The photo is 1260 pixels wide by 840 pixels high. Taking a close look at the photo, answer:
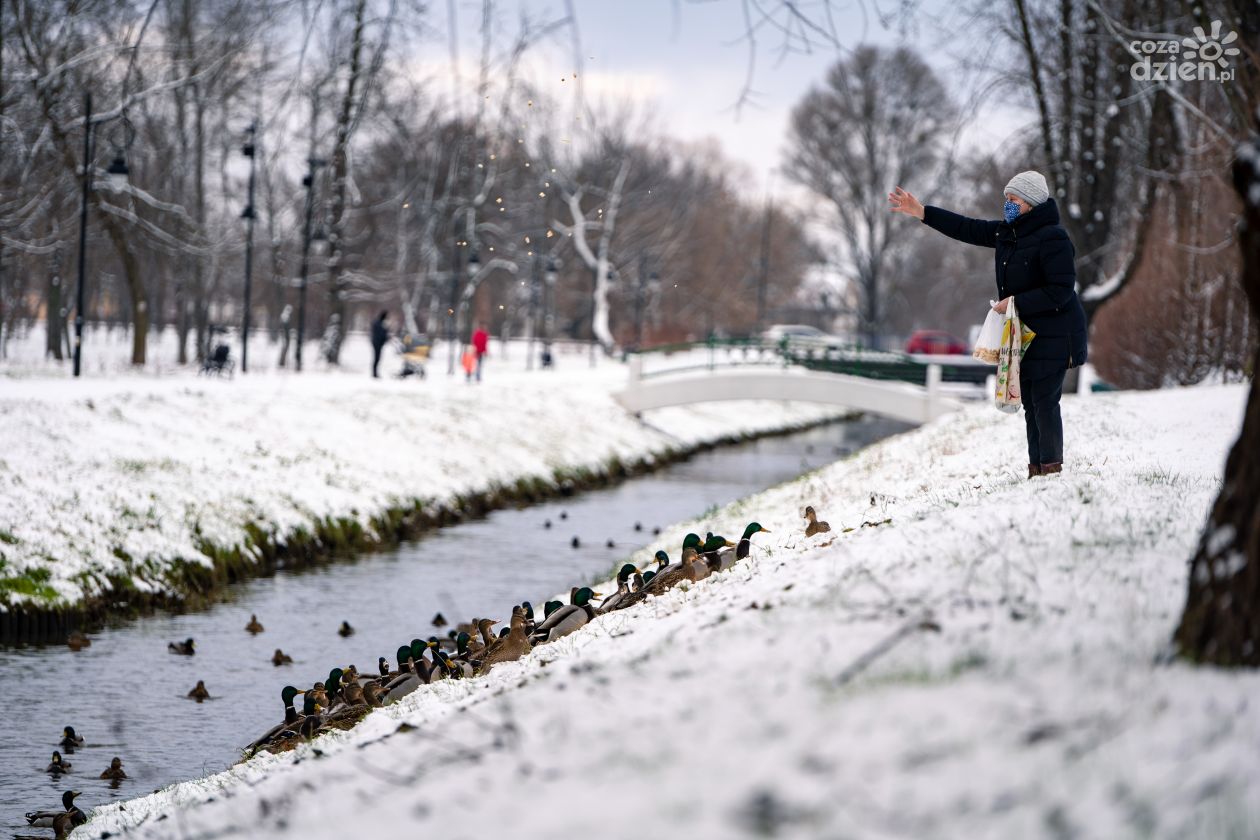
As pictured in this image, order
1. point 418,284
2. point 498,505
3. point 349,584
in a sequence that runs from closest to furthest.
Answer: point 349,584 < point 498,505 < point 418,284

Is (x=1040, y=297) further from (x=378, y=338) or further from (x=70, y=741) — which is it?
(x=378, y=338)

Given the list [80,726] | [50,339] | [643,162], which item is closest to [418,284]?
[643,162]

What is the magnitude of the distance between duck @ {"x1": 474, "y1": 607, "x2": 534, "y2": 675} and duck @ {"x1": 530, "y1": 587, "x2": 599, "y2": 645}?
123mm

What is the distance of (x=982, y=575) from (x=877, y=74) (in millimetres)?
55965

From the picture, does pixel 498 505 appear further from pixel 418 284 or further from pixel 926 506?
pixel 418 284

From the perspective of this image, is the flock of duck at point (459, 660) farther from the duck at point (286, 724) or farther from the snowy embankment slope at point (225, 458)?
the snowy embankment slope at point (225, 458)

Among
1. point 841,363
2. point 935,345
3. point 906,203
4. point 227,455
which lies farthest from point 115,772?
point 935,345

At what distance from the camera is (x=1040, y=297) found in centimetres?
792

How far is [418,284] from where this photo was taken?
54500 millimetres

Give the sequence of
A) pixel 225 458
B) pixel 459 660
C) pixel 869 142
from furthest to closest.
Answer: pixel 869 142 → pixel 225 458 → pixel 459 660

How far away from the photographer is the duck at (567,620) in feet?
27.1

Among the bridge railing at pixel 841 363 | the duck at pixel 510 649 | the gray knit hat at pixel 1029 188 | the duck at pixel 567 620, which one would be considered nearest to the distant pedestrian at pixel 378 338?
the bridge railing at pixel 841 363

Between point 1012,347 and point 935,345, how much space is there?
4610cm

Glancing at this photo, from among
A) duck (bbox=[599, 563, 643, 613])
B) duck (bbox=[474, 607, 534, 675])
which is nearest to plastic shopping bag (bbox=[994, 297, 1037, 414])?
duck (bbox=[599, 563, 643, 613])
